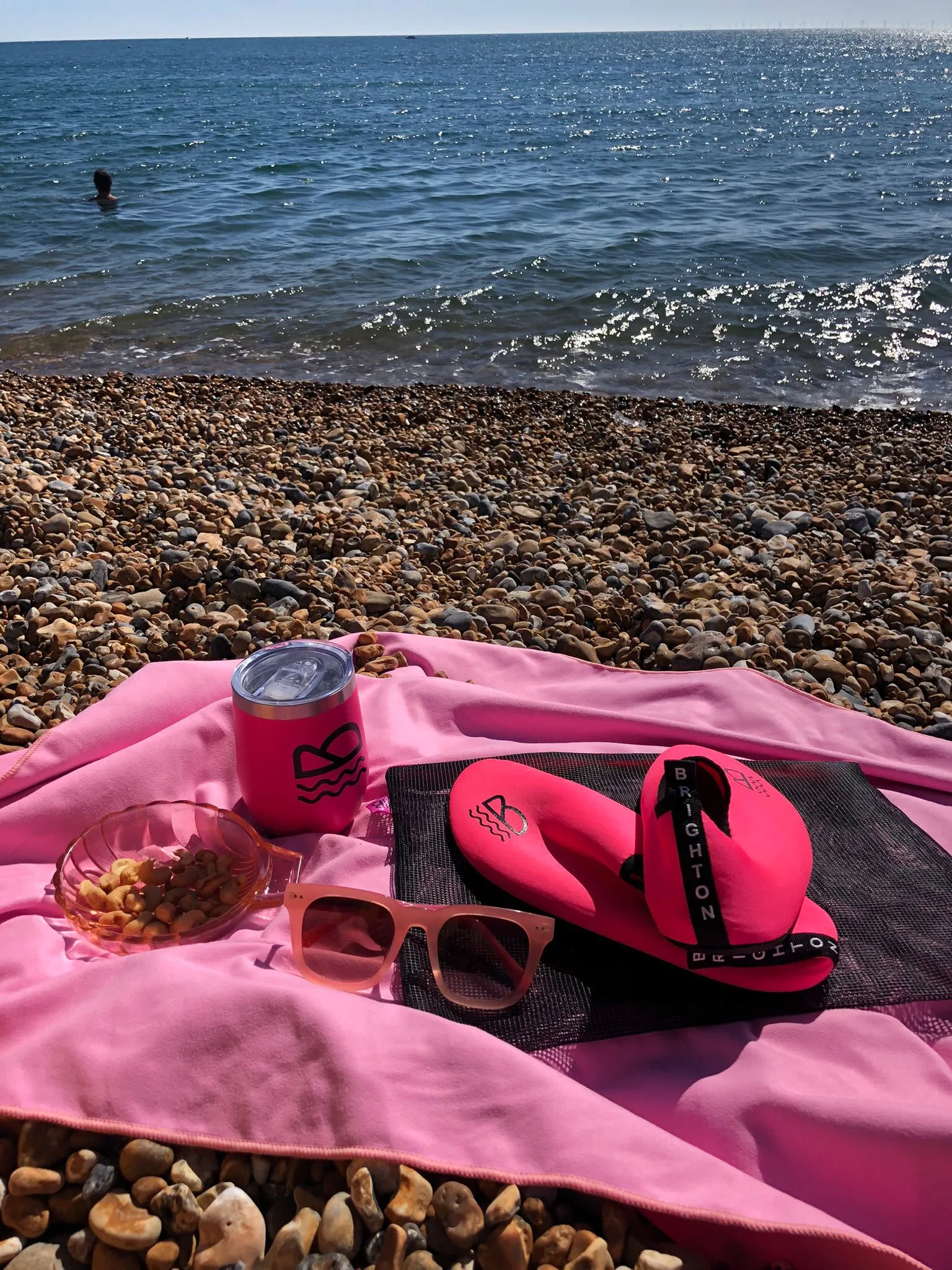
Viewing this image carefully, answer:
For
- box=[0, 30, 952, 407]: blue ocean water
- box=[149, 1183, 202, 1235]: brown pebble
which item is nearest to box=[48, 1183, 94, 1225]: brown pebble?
box=[149, 1183, 202, 1235]: brown pebble

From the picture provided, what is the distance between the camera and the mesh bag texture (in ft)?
5.60

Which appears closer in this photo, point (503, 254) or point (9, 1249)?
point (9, 1249)

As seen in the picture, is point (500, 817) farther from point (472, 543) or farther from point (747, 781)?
point (472, 543)

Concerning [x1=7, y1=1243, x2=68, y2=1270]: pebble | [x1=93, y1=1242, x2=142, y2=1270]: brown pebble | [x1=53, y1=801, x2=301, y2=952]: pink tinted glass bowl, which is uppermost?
[x1=53, y1=801, x2=301, y2=952]: pink tinted glass bowl

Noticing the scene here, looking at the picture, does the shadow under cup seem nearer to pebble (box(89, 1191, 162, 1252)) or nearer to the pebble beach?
pebble (box(89, 1191, 162, 1252))

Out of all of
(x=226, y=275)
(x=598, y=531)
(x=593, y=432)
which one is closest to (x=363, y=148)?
(x=226, y=275)

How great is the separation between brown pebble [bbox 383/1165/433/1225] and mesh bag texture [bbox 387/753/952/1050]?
0.32 m

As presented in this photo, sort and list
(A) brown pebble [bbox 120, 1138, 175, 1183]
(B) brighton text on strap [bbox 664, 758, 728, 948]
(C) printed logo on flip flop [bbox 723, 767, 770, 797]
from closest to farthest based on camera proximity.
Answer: (A) brown pebble [bbox 120, 1138, 175, 1183] < (B) brighton text on strap [bbox 664, 758, 728, 948] < (C) printed logo on flip flop [bbox 723, 767, 770, 797]

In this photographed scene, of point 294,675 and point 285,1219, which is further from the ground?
point 294,675

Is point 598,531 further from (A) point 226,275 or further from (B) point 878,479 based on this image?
(A) point 226,275

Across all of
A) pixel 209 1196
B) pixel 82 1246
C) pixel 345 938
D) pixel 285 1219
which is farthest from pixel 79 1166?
pixel 345 938

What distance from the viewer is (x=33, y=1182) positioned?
1.39 meters

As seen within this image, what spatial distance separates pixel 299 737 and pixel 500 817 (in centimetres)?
49

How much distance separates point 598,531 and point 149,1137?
3.71m
